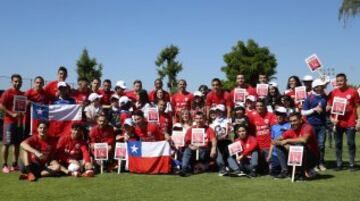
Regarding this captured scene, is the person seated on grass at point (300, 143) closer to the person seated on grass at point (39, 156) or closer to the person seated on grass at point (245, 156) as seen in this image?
the person seated on grass at point (245, 156)

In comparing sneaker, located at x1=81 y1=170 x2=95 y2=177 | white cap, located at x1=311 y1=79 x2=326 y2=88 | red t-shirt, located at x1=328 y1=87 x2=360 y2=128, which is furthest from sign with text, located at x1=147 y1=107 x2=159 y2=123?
red t-shirt, located at x1=328 y1=87 x2=360 y2=128

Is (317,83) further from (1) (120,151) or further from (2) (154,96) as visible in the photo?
(1) (120,151)

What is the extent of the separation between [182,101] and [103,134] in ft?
8.28

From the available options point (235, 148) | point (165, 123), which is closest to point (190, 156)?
point (235, 148)

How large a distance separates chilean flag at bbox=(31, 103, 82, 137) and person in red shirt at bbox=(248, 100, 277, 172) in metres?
4.08

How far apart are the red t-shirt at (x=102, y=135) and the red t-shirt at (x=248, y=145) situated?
2.90m

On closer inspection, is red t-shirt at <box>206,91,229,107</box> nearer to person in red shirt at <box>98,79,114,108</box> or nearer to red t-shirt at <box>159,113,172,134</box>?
red t-shirt at <box>159,113,172,134</box>

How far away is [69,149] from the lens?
32.7 ft

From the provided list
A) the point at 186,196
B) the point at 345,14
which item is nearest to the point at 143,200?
the point at 186,196

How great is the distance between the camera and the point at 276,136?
9984mm

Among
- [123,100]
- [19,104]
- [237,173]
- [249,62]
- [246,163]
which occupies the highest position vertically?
[249,62]

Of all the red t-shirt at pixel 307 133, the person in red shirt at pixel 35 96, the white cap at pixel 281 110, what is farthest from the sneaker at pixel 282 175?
the person in red shirt at pixel 35 96

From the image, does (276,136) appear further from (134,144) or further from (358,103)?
(134,144)

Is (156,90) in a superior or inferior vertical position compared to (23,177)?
superior
